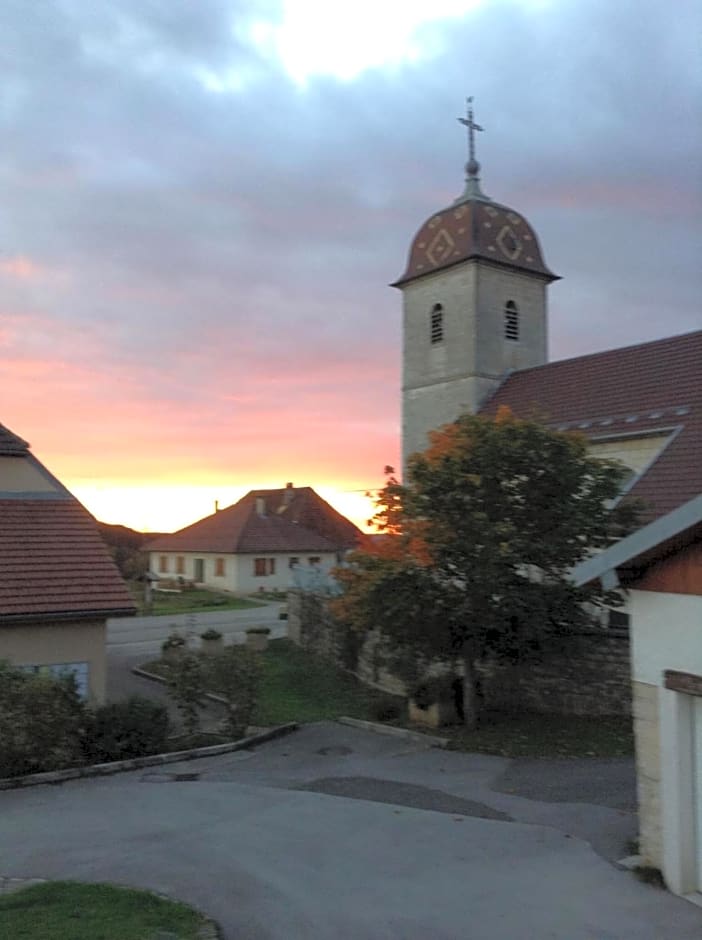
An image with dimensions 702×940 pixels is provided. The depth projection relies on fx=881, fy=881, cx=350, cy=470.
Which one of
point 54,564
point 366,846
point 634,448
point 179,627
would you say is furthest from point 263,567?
point 366,846

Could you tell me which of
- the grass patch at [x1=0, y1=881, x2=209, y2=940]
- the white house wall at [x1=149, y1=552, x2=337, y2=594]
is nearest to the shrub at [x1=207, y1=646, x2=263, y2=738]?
the grass patch at [x1=0, y1=881, x2=209, y2=940]

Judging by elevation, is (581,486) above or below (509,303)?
below

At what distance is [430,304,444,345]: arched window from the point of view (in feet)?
124

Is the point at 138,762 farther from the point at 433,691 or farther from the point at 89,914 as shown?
the point at 89,914

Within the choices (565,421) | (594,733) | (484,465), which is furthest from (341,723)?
(565,421)

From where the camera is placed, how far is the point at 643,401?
27172mm

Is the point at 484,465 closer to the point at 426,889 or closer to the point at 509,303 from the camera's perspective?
the point at 426,889

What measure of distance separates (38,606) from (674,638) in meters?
11.7

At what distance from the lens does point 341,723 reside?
1803 centimetres

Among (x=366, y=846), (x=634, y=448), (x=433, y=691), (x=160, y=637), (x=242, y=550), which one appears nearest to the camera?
(x=366, y=846)

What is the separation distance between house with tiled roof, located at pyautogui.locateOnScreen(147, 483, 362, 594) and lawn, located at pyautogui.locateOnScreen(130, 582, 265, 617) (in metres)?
1.73

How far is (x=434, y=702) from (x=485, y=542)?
3866 mm

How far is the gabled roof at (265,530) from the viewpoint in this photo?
180 ft

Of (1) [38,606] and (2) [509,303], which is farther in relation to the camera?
(2) [509,303]
